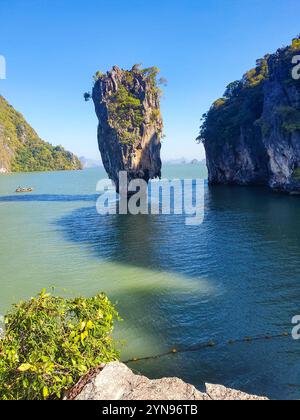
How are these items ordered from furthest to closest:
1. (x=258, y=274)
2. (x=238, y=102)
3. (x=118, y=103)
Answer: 1. (x=238, y=102)
2. (x=118, y=103)
3. (x=258, y=274)

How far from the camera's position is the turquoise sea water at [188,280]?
11445mm

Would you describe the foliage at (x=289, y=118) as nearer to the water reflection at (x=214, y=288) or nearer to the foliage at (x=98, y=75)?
the water reflection at (x=214, y=288)

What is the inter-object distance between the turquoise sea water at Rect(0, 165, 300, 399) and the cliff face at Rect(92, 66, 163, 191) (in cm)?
2473

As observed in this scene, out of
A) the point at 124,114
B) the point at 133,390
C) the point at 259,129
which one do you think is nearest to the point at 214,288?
the point at 133,390

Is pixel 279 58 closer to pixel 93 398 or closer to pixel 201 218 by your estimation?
pixel 201 218

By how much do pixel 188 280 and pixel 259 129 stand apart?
163ft

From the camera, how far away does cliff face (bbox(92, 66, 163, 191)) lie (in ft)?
199

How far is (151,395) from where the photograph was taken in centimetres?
727

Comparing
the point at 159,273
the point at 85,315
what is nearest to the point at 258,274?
the point at 159,273

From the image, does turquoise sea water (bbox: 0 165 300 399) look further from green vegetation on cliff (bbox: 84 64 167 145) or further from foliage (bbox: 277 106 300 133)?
green vegetation on cliff (bbox: 84 64 167 145)

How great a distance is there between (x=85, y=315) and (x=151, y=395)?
97.4 inches

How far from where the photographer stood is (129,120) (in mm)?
61594

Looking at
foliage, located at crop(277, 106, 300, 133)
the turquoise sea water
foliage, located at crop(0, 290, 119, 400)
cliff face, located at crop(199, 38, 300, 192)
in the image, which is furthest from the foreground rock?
foliage, located at crop(277, 106, 300, 133)

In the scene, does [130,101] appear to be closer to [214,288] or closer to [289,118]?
[289,118]
